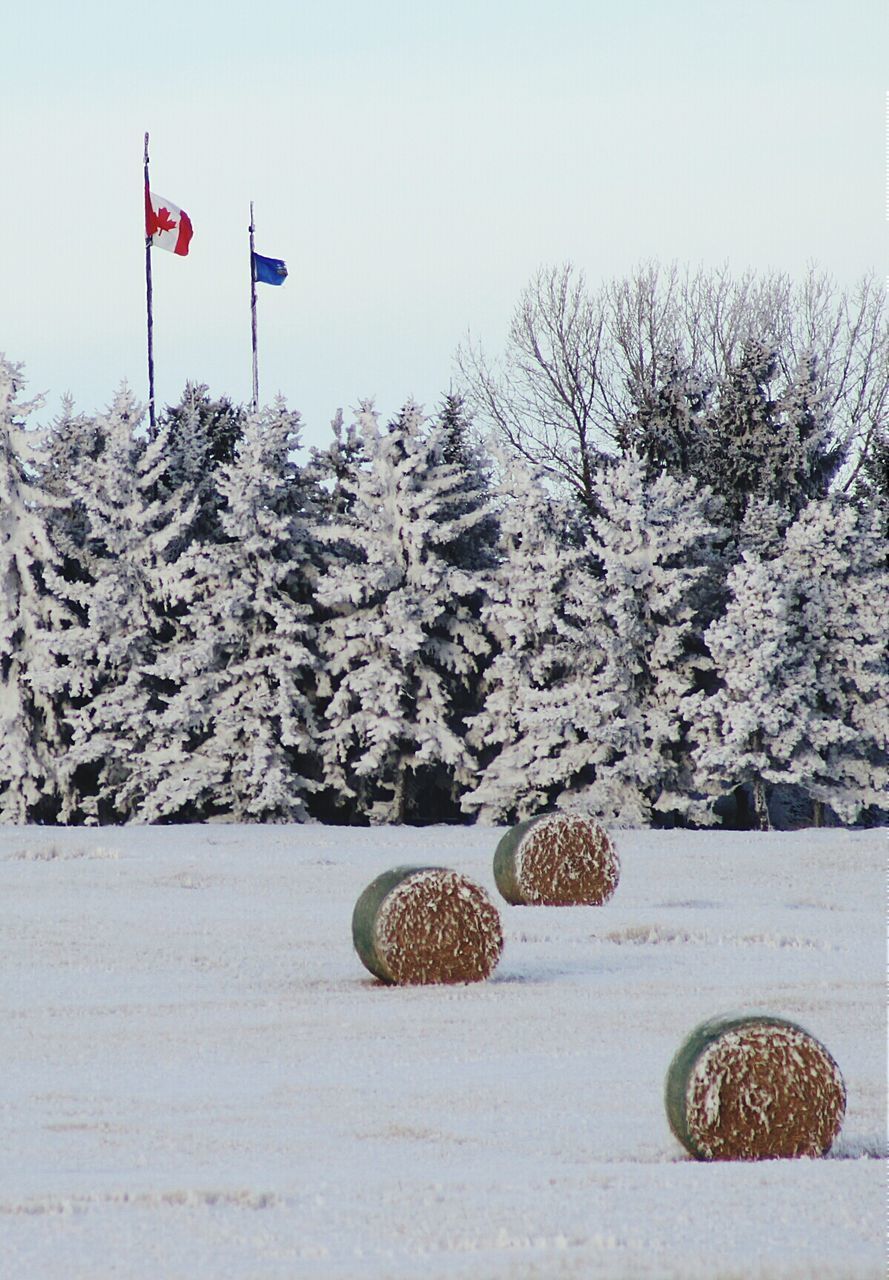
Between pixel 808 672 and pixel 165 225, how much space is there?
20994mm

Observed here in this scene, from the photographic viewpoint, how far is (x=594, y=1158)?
1036 centimetres

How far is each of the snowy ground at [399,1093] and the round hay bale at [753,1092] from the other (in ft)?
0.98

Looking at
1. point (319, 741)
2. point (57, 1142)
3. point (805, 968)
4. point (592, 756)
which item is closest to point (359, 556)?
point (319, 741)

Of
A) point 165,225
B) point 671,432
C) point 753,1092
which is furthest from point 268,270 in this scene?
point 753,1092

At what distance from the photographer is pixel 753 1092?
10.5m

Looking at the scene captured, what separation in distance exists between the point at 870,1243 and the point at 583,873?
16278 millimetres

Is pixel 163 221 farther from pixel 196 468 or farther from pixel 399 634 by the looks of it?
pixel 399 634

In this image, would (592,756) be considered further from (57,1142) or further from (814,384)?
(57,1142)

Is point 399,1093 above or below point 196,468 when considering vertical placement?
below

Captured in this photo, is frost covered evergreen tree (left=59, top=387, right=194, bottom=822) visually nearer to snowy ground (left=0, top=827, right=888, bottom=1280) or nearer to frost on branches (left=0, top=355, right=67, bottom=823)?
frost on branches (left=0, top=355, right=67, bottom=823)

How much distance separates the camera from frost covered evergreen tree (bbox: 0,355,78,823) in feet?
145

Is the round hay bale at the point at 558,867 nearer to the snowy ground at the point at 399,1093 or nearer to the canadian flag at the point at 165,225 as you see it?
the snowy ground at the point at 399,1093

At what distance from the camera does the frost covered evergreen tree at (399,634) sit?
4328cm

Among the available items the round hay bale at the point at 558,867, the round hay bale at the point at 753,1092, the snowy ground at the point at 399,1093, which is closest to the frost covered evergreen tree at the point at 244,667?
the snowy ground at the point at 399,1093
